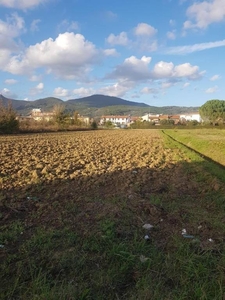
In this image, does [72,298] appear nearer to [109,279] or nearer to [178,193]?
[109,279]

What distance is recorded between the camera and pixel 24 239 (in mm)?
4652

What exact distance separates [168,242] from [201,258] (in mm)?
680

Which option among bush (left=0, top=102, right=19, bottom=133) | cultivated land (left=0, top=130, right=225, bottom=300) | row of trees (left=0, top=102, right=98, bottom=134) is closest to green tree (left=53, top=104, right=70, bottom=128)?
row of trees (left=0, top=102, right=98, bottom=134)

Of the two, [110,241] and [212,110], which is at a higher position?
[212,110]

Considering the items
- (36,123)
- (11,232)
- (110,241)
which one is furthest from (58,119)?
(110,241)

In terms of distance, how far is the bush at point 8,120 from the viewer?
42906 millimetres

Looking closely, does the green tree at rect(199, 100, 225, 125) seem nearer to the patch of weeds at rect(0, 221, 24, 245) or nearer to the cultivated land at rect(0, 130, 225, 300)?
the cultivated land at rect(0, 130, 225, 300)

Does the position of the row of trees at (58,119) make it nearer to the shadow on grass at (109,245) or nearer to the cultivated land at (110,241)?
the cultivated land at (110,241)

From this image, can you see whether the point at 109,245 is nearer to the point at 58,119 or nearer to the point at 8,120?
the point at 8,120

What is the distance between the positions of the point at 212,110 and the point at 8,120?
99.8 meters

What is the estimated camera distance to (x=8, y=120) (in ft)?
142

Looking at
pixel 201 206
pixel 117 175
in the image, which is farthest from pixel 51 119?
pixel 201 206

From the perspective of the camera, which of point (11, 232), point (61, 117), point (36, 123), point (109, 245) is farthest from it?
point (61, 117)

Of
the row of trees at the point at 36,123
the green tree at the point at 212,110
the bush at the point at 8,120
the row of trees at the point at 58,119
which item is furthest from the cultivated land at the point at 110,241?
the green tree at the point at 212,110
